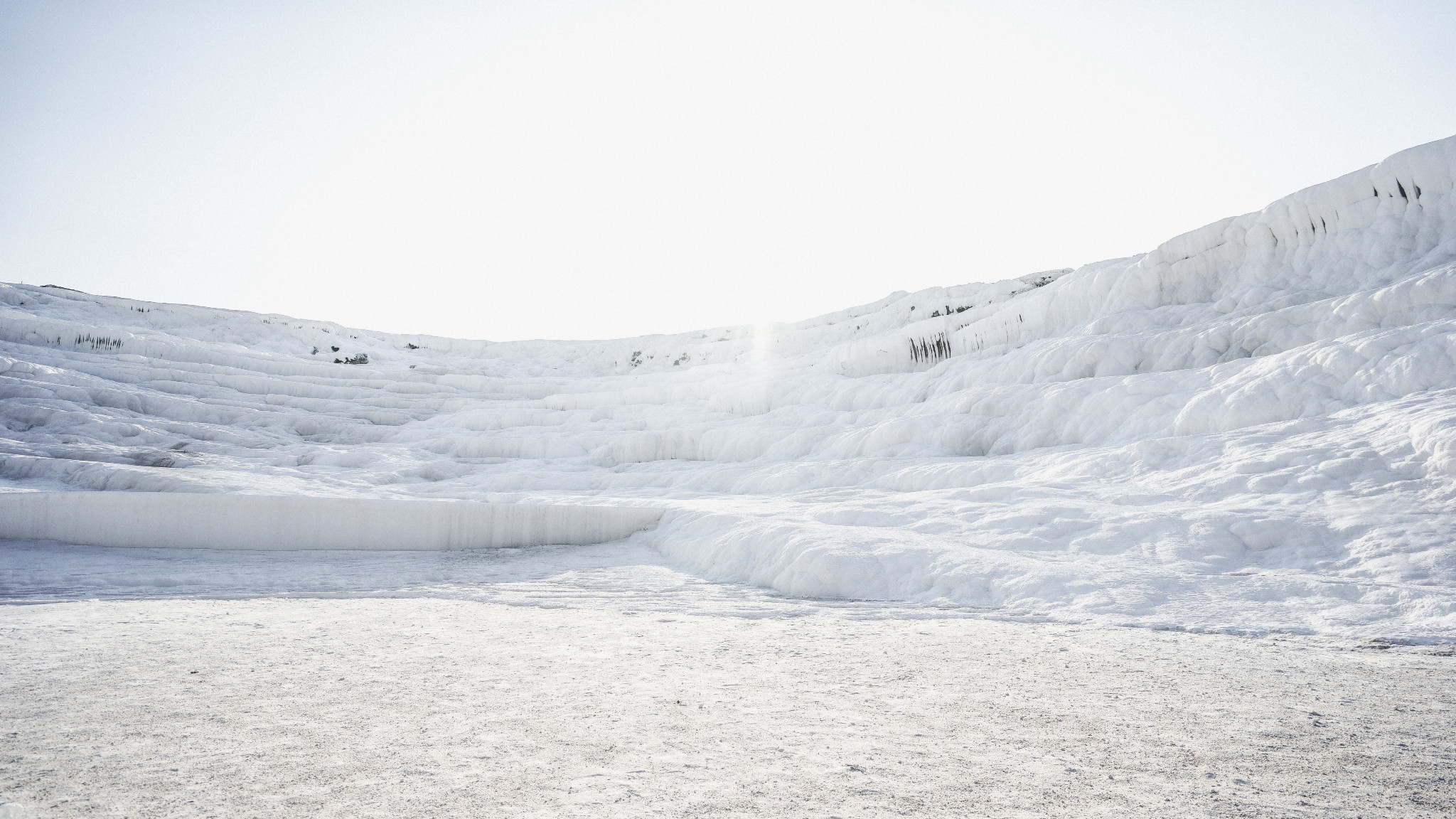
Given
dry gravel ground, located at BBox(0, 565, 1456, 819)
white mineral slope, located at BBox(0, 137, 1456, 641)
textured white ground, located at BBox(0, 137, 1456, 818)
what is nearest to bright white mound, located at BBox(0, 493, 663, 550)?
textured white ground, located at BBox(0, 137, 1456, 818)

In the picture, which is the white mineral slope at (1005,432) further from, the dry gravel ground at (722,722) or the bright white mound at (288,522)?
the bright white mound at (288,522)

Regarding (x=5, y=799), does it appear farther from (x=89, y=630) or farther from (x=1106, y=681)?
(x=1106, y=681)

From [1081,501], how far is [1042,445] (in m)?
3.54

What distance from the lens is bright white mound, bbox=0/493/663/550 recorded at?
9.66 m

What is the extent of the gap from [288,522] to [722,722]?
9082 millimetres

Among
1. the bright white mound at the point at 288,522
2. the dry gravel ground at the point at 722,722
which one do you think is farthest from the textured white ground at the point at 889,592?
the bright white mound at the point at 288,522

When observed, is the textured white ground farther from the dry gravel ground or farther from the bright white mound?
the bright white mound

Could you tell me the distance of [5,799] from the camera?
7.37 ft

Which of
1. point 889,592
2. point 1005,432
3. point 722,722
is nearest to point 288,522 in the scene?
point 889,592

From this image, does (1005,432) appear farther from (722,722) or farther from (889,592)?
(722,722)

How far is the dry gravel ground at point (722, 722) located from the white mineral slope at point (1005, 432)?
55.4 inches

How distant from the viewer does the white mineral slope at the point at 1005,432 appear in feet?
19.3

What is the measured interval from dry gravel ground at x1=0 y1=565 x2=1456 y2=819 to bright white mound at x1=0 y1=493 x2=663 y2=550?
192 inches

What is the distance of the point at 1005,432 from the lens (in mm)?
11820
